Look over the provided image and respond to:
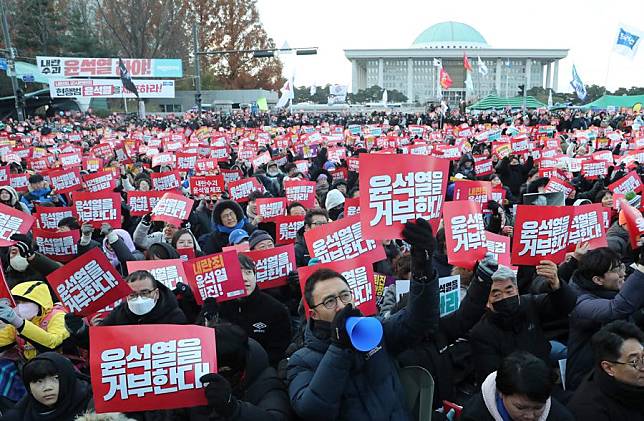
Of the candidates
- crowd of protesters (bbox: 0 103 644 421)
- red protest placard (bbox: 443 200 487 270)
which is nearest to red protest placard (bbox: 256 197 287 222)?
crowd of protesters (bbox: 0 103 644 421)

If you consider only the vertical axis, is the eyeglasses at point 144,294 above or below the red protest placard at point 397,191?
below

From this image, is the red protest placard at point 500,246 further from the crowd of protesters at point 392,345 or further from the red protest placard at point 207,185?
the red protest placard at point 207,185

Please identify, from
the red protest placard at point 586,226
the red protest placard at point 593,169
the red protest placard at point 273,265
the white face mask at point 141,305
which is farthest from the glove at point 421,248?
the red protest placard at point 593,169

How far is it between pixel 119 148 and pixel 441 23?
102 meters

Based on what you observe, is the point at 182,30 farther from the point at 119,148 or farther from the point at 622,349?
the point at 622,349

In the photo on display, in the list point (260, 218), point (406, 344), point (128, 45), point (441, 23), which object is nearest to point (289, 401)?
point (406, 344)

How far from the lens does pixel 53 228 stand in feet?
19.7

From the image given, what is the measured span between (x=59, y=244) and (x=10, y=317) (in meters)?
2.31

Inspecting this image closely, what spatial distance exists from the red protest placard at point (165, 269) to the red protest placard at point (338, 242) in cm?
97

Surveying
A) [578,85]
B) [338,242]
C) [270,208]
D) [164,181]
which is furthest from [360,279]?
[578,85]

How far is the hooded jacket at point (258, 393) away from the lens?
7.80 ft

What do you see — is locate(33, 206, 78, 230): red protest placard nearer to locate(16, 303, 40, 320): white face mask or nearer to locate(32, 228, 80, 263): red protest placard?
locate(32, 228, 80, 263): red protest placard

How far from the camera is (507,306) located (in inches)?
A: 111

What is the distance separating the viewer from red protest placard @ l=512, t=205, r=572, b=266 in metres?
3.54
